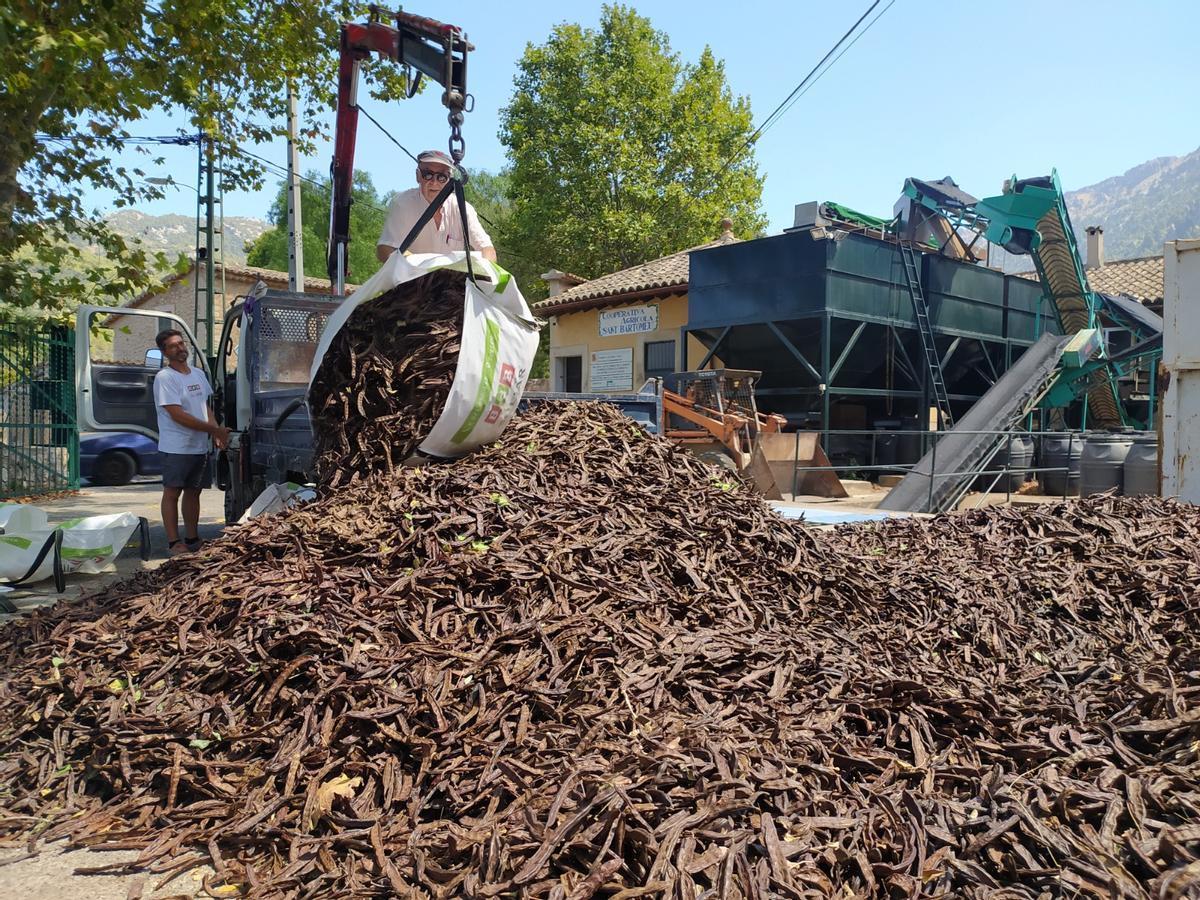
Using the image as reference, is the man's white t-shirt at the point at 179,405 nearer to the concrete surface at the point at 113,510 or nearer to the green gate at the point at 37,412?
the concrete surface at the point at 113,510

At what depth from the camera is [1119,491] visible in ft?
34.3

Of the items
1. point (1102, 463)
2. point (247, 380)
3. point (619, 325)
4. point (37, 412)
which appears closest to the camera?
point (247, 380)

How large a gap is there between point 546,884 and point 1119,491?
10891 millimetres

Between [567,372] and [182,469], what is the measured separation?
16.0 meters

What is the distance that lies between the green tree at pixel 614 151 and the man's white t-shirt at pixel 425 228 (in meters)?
19.4

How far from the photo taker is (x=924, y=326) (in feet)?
50.5

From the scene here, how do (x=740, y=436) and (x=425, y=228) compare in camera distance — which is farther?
(x=740, y=436)

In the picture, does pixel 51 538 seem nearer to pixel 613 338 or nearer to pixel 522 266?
pixel 613 338

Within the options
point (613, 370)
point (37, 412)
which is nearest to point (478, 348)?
point (37, 412)

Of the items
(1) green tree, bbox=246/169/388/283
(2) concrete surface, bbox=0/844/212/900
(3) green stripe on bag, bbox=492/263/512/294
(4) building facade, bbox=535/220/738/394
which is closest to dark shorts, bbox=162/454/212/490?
(3) green stripe on bag, bbox=492/263/512/294

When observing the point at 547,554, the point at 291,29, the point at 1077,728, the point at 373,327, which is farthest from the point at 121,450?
the point at 1077,728

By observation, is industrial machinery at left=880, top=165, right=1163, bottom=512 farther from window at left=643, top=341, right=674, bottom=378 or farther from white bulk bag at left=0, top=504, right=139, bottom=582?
white bulk bag at left=0, top=504, right=139, bottom=582

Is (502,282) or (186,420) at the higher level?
(502,282)

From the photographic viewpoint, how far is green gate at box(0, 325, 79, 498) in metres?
12.1
